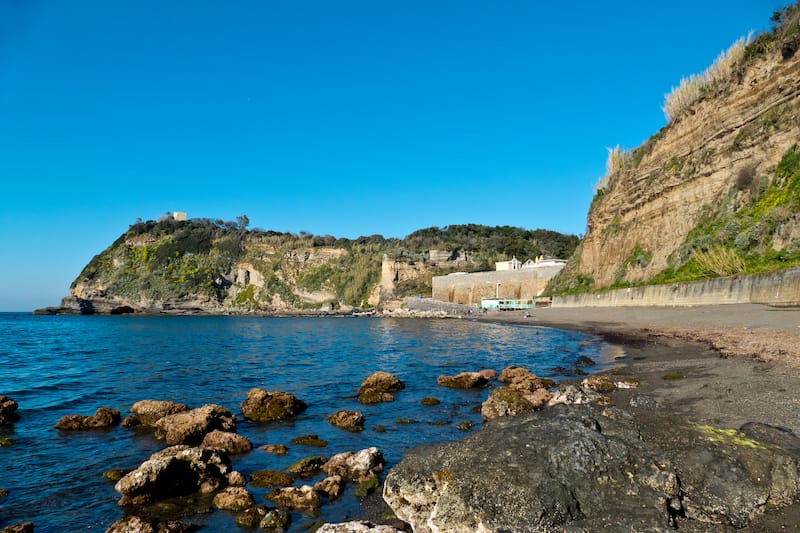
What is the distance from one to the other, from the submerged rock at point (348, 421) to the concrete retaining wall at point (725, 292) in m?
18.6

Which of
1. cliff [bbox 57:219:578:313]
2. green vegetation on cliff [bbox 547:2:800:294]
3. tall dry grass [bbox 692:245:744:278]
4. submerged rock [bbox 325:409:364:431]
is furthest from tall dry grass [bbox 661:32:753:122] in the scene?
cliff [bbox 57:219:578:313]

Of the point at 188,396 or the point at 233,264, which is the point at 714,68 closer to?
the point at 188,396

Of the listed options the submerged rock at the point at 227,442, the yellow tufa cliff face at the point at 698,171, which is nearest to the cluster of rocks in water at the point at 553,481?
the submerged rock at the point at 227,442

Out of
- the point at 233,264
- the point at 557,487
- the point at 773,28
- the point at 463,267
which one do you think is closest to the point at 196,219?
the point at 233,264

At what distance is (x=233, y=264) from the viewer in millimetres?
129875

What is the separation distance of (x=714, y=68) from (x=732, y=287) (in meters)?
21.9

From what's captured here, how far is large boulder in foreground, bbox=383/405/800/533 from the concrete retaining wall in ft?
60.7

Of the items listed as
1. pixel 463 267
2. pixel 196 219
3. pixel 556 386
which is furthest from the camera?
pixel 196 219

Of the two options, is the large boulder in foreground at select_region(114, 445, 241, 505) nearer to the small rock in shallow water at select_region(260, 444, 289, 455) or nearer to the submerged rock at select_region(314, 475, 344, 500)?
the small rock in shallow water at select_region(260, 444, 289, 455)

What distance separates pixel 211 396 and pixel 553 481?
12.7 metres

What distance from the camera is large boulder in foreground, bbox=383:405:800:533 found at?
410 cm

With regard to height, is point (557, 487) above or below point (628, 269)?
below

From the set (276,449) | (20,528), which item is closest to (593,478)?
(276,449)

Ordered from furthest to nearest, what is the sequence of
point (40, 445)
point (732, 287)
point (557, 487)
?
1. point (732, 287)
2. point (40, 445)
3. point (557, 487)
